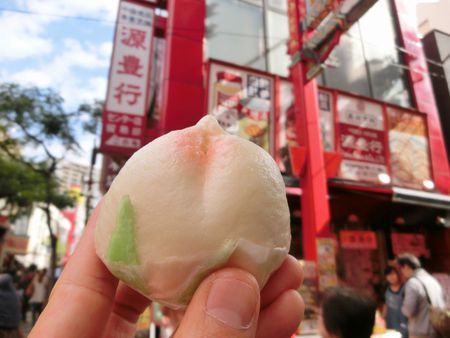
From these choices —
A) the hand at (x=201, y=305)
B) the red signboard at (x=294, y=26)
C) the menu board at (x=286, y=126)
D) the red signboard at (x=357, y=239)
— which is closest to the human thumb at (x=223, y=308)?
the hand at (x=201, y=305)

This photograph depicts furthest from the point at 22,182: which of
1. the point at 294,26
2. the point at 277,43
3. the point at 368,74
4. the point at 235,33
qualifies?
the point at 368,74

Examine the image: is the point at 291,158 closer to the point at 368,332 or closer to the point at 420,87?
the point at 368,332

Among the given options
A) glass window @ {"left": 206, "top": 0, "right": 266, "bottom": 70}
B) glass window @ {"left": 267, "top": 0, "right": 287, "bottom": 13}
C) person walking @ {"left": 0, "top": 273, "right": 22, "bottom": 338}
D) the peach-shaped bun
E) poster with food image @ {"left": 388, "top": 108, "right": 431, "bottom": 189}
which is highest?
glass window @ {"left": 267, "top": 0, "right": 287, "bottom": 13}

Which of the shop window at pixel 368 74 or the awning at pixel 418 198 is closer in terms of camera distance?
the awning at pixel 418 198

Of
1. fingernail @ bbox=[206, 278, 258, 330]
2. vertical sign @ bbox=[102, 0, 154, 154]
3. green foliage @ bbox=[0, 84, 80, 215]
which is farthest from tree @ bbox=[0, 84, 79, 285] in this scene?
fingernail @ bbox=[206, 278, 258, 330]

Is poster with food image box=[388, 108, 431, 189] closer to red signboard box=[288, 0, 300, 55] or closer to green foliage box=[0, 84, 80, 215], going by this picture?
red signboard box=[288, 0, 300, 55]

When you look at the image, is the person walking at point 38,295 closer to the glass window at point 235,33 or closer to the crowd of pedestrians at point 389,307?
the crowd of pedestrians at point 389,307
